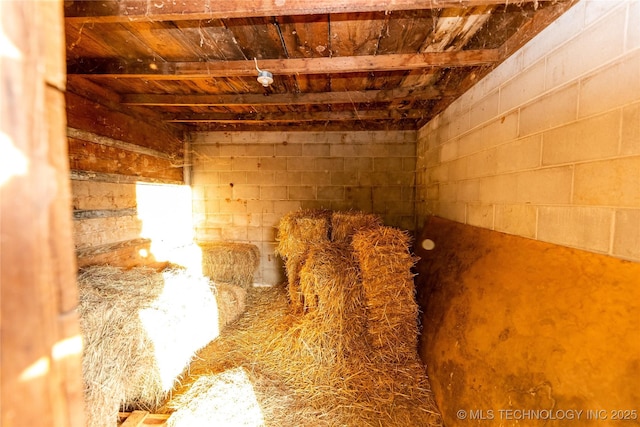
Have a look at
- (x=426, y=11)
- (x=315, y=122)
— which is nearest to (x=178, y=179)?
(x=315, y=122)

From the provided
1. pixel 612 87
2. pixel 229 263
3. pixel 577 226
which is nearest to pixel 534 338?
pixel 577 226

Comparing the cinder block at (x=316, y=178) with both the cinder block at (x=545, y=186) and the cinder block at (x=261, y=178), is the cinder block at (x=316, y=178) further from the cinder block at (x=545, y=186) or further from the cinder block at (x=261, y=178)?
the cinder block at (x=545, y=186)

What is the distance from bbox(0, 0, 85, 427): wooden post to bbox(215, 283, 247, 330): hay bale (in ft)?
7.83

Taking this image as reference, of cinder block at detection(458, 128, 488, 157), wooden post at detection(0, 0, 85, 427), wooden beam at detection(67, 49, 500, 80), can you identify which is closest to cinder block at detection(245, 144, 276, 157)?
wooden beam at detection(67, 49, 500, 80)

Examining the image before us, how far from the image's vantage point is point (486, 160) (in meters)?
1.88

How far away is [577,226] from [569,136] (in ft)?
1.45

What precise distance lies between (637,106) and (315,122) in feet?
9.71

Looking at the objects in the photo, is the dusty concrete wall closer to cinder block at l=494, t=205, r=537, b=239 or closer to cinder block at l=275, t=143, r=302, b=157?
cinder block at l=494, t=205, r=537, b=239

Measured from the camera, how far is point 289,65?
184cm

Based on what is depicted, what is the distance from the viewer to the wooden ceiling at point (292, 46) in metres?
1.27

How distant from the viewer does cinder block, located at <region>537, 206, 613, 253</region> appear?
105 cm

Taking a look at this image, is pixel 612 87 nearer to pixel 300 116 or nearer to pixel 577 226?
pixel 577 226

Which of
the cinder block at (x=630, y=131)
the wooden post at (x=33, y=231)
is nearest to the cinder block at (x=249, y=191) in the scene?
the wooden post at (x=33, y=231)

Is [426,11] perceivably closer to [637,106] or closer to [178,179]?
[637,106]
